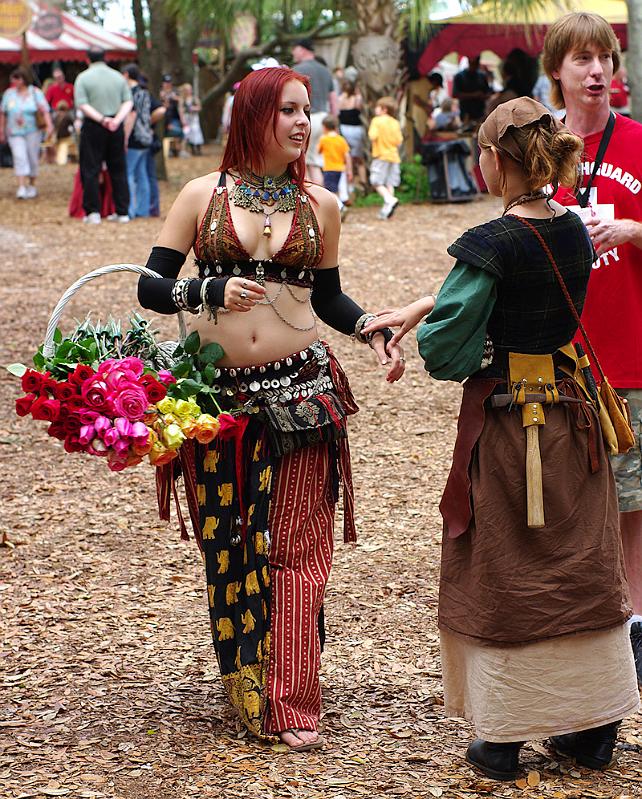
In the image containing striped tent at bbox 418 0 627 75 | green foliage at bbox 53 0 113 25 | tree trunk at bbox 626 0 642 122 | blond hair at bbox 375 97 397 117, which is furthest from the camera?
green foliage at bbox 53 0 113 25

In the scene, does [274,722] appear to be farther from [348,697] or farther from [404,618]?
[404,618]

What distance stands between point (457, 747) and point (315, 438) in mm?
1014

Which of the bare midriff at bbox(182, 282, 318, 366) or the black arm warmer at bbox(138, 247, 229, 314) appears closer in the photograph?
the black arm warmer at bbox(138, 247, 229, 314)

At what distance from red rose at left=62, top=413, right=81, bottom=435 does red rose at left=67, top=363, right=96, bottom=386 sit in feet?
0.30

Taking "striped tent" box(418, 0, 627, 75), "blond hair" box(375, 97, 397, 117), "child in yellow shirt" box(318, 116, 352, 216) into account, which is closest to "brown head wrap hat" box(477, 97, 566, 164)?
"child in yellow shirt" box(318, 116, 352, 216)

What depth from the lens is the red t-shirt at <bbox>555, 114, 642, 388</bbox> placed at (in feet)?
12.2

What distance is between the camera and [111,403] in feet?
10.1

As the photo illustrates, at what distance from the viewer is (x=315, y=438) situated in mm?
3486

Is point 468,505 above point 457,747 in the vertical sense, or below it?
above

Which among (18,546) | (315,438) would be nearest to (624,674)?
(315,438)

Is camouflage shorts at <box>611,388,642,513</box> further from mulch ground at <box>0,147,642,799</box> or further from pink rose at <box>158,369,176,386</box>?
pink rose at <box>158,369,176,386</box>

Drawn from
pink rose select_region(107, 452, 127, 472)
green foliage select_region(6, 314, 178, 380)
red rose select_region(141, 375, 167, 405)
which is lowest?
pink rose select_region(107, 452, 127, 472)

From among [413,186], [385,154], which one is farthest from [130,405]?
[413,186]

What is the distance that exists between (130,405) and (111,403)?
5cm
